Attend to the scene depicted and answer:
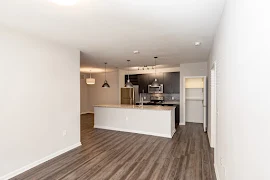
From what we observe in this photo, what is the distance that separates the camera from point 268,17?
0.82m

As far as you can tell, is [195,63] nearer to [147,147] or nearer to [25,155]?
[147,147]

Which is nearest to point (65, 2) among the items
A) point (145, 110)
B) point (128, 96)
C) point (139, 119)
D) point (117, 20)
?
point (117, 20)

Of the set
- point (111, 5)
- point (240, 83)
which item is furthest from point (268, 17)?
point (111, 5)

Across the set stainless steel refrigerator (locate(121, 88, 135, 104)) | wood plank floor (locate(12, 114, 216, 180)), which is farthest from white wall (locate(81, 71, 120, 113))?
wood plank floor (locate(12, 114, 216, 180))

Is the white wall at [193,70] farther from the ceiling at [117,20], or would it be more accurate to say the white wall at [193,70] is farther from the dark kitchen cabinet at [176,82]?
the ceiling at [117,20]

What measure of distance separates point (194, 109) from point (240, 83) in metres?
5.96

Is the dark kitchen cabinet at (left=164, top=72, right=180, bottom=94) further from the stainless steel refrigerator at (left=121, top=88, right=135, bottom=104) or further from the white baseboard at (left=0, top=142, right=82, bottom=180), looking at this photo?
the white baseboard at (left=0, top=142, right=82, bottom=180)

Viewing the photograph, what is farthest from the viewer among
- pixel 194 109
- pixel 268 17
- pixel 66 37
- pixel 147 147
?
pixel 194 109

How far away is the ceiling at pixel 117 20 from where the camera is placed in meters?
2.00

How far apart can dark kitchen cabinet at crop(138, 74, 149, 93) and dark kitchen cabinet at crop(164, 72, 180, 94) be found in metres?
1.02

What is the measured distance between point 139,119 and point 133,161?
221 centimetres

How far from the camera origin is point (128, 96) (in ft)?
27.6

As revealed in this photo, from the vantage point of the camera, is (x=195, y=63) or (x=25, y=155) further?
(x=195, y=63)

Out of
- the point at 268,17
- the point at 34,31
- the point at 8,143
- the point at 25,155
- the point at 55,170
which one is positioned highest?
the point at 34,31
